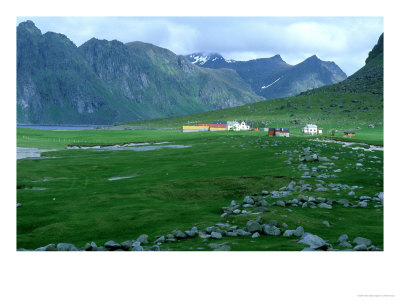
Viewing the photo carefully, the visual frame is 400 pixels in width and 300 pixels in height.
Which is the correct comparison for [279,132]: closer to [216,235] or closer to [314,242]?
[216,235]

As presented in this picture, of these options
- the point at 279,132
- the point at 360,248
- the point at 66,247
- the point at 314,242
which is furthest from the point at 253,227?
the point at 279,132

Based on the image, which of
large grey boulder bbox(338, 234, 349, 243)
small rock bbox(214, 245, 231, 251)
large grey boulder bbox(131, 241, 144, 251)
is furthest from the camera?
large grey boulder bbox(131, 241, 144, 251)

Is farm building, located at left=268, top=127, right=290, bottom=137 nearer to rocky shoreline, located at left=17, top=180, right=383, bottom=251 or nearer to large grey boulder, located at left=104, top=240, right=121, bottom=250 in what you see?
rocky shoreline, located at left=17, top=180, right=383, bottom=251

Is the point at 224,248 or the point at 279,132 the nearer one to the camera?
the point at 224,248

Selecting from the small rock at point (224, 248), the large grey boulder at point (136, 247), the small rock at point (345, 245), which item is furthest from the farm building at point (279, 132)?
the small rock at point (224, 248)

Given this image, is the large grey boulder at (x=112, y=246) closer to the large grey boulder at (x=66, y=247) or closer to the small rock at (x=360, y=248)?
the large grey boulder at (x=66, y=247)

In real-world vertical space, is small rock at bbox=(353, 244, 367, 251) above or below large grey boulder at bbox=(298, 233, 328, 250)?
below

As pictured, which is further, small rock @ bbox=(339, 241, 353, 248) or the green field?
the green field

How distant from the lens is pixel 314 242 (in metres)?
22.0

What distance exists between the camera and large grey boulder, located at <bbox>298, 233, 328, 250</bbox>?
844 inches

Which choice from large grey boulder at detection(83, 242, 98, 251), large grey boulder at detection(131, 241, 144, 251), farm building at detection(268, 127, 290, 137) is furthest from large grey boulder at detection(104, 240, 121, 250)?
farm building at detection(268, 127, 290, 137)
